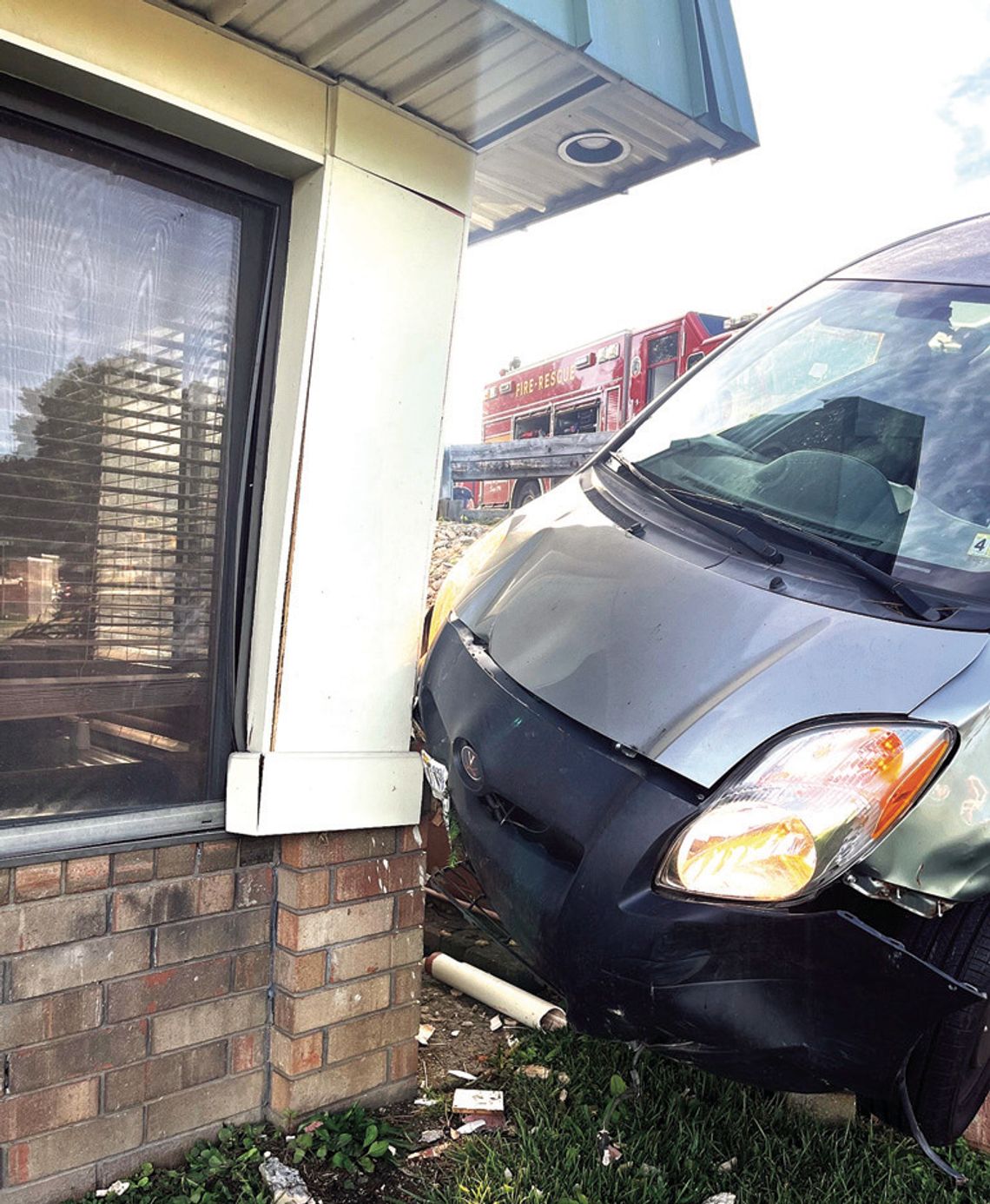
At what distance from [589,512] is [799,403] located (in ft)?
2.39

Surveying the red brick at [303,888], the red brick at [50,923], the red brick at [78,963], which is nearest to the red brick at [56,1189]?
the red brick at [78,963]

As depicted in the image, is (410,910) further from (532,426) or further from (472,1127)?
(532,426)

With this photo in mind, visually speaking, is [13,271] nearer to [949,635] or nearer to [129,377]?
[129,377]

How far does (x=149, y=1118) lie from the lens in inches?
110

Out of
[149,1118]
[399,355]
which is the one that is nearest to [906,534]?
[399,355]

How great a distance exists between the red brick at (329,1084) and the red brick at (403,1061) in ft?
0.09

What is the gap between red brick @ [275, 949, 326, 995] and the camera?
2.98 m

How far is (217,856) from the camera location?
2916 mm

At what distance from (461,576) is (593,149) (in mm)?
1465

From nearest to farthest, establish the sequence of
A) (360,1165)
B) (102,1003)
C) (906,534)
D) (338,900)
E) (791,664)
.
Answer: (791,664) → (906,534) → (102,1003) → (360,1165) → (338,900)

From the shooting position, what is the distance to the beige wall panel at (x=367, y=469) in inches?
114

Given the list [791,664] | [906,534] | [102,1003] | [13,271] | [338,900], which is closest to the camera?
[791,664]

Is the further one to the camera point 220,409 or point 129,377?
point 220,409

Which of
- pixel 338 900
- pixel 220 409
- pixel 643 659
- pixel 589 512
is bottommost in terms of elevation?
pixel 338 900
